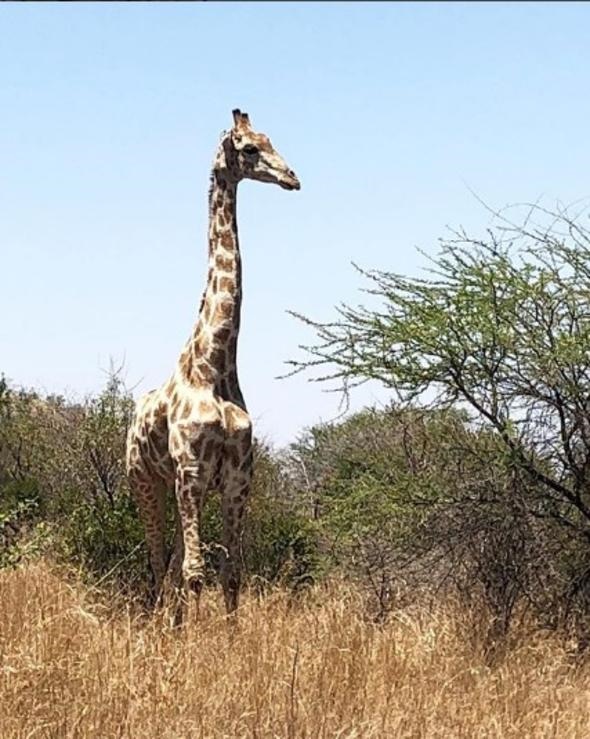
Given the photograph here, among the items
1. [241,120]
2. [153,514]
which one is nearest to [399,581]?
[153,514]

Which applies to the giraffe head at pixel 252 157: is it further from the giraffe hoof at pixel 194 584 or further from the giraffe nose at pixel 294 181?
the giraffe hoof at pixel 194 584

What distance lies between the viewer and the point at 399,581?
8.63 metres

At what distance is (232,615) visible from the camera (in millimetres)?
6484

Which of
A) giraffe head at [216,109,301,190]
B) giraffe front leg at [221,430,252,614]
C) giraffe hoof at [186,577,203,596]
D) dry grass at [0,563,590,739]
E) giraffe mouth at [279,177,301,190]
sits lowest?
dry grass at [0,563,590,739]

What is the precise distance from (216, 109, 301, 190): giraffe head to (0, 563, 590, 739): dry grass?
2.51 metres

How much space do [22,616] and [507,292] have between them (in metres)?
3.47

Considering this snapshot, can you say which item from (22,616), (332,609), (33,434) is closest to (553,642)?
(332,609)

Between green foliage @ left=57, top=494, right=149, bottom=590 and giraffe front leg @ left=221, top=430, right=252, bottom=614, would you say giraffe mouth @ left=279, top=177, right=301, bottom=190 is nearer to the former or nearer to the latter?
giraffe front leg @ left=221, top=430, right=252, bottom=614

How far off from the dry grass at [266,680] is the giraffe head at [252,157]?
251 centimetres

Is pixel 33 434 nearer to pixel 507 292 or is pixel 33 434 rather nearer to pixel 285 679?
pixel 507 292

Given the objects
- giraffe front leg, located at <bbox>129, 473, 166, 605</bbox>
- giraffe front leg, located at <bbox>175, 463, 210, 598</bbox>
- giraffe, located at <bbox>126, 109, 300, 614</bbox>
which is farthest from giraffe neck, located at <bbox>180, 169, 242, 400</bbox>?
giraffe front leg, located at <bbox>129, 473, 166, 605</bbox>

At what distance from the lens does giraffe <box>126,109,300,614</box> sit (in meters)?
6.91

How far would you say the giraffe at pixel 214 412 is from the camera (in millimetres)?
6914

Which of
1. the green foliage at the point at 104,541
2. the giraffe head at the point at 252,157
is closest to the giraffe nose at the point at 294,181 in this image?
the giraffe head at the point at 252,157
